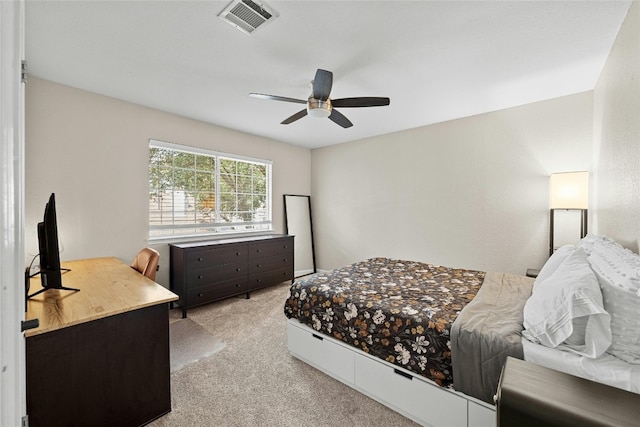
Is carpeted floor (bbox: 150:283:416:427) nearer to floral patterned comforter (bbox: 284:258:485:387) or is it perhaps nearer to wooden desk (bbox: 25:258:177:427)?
wooden desk (bbox: 25:258:177:427)

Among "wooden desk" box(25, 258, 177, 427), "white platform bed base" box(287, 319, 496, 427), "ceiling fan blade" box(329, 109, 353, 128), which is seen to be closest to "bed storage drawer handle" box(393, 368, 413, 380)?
"white platform bed base" box(287, 319, 496, 427)

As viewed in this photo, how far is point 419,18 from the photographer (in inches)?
71.1

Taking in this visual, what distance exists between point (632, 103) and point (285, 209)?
14.3 feet

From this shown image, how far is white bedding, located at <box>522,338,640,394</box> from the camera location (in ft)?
3.49

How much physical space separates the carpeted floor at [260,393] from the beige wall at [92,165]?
1667 millimetres

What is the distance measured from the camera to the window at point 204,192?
3.58 metres

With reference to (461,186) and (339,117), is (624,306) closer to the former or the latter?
(339,117)

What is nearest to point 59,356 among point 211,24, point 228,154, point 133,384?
point 133,384

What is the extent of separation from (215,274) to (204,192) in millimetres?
1259

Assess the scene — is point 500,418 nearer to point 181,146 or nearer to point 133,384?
point 133,384

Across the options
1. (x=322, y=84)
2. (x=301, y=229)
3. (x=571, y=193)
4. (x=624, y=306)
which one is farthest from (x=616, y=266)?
(x=301, y=229)

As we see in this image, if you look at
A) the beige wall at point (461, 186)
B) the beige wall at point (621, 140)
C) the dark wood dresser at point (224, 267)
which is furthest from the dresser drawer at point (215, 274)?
the beige wall at point (621, 140)

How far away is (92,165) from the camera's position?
118 inches

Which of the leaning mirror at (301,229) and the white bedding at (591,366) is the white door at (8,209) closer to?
the white bedding at (591,366)
